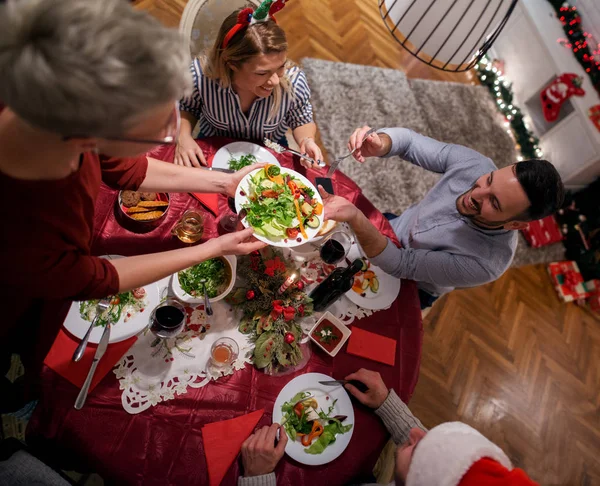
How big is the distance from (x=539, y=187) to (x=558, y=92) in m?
2.91

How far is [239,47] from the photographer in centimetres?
175

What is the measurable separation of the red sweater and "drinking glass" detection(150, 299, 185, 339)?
21 cm

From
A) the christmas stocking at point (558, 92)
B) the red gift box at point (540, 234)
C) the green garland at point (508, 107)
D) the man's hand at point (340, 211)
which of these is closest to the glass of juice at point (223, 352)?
the man's hand at point (340, 211)

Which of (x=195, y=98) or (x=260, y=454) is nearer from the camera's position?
(x=260, y=454)

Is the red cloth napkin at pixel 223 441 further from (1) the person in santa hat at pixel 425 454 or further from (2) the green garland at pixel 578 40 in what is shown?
(2) the green garland at pixel 578 40

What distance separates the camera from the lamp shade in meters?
1.03

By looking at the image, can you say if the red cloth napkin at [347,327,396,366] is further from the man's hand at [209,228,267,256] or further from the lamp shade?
the lamp shade

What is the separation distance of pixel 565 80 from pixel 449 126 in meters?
1.12

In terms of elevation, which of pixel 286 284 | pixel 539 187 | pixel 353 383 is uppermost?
pixel 539 187

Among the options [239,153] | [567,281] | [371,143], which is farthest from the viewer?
[567,281]

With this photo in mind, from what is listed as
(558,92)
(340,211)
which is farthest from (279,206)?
(558,92)

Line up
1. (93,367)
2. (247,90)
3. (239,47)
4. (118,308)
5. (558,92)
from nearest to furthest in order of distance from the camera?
(93,367) < (118,308) < (239,47) < (247,90) < (558,92)

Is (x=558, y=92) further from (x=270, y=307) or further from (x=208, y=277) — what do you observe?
(x=208, y=277)

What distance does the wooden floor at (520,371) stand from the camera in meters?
2.98
